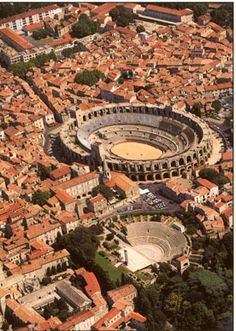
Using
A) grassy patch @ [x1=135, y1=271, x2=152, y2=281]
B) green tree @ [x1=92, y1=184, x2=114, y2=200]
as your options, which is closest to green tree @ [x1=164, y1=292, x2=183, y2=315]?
grassy patch @ [x1=135, y1=271, x2=152, y2=281]

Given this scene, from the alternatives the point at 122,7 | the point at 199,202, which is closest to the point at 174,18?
the point at 122,7

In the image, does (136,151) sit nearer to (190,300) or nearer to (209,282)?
(209,282)

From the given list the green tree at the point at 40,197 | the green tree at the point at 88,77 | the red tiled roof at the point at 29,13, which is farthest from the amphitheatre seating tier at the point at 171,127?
the red tiled roof at the point at 29,13

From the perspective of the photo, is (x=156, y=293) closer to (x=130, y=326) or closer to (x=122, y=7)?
(x=130, y=326)

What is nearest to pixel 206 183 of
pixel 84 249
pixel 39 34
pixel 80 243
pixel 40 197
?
pixel 80 243

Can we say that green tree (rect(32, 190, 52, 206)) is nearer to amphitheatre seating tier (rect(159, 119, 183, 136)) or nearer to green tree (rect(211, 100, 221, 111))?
amphitheatre seating tier (rect(159, 119, 183, 136))

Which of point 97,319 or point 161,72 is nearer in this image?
point 97,319
